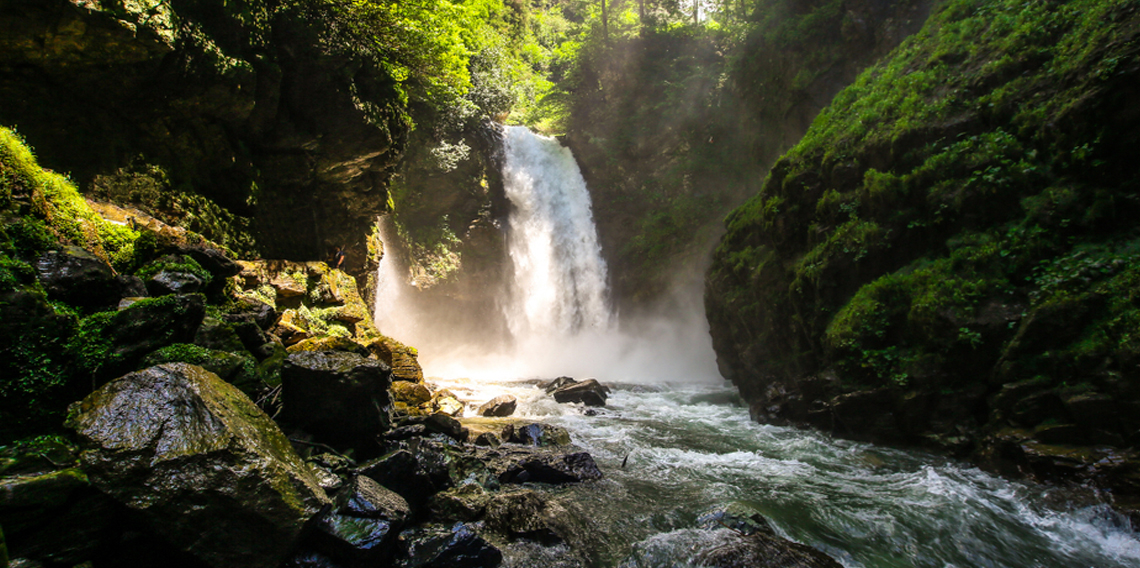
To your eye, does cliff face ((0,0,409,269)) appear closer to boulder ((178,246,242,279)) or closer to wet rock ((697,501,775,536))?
boulder ((178,246,242,279))

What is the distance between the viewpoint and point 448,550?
4.38 meters

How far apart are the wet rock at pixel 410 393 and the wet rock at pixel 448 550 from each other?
19.4 feet

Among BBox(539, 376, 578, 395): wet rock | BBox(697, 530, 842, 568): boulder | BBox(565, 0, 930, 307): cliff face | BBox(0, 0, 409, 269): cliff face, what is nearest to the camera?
BBox(697, 530, 842, 568): boulder

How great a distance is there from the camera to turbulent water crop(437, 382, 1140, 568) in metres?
5.05

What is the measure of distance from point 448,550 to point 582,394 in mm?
9738

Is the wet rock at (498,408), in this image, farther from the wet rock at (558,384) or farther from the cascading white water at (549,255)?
the cascading white water at (549,255)

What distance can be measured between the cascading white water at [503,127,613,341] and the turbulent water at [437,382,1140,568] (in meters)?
15.4

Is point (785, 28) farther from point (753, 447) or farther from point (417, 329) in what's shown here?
point (417, 329)

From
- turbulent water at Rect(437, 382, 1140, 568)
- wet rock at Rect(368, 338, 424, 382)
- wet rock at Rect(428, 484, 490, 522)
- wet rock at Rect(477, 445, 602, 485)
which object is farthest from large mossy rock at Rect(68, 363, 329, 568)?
wet rock at Rect(368, 338, 424, 382)

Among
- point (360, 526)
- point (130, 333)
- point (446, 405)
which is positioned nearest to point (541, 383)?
point (446, 405)

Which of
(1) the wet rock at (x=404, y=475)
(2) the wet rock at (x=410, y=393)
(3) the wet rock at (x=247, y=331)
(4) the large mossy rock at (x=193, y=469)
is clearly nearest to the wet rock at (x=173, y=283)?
(3) the wet rock at (x=247, y=331)

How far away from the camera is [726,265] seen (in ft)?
48.5

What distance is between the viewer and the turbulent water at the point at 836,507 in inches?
199

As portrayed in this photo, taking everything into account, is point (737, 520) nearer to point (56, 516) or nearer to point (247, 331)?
point (56, 516)
